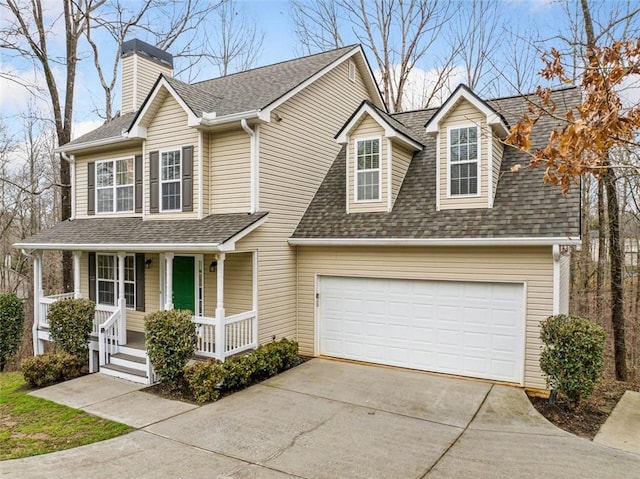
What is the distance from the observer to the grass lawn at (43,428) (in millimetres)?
5977

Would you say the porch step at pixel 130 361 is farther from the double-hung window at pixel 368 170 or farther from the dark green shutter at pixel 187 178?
the double-hung window at pixel 368 170

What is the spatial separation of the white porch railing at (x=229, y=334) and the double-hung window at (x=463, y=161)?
5.27 m

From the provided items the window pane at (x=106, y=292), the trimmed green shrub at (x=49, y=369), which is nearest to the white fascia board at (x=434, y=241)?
the trimmed green shrub at (x=49, y=369)

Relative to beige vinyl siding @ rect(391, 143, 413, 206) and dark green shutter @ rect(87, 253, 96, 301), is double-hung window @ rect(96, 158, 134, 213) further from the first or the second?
beige vinyl siding @ rect(391, 143, 413, 206)

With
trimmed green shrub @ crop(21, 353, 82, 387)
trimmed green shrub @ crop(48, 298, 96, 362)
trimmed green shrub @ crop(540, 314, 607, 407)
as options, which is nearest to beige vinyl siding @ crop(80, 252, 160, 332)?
trimmed green shrub @ crop(48, 298, 96, 362)

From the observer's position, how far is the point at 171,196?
1037 centimetres

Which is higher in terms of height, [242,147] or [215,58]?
[215,58]

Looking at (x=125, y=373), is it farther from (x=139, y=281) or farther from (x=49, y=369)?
(x=139, y=281)

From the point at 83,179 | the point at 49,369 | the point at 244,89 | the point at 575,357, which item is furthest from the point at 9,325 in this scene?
the point at 575,357

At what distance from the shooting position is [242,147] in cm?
962

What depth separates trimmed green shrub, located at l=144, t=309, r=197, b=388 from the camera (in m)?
8.00

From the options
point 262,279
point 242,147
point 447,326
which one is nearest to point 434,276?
point 447,326

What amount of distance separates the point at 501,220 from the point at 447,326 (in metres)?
2.46

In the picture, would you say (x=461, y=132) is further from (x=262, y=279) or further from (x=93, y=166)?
(x=93, y=166)
